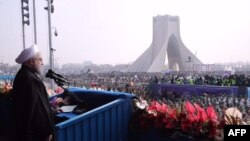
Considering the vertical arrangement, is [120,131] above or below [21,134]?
below

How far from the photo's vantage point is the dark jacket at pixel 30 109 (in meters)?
3.11

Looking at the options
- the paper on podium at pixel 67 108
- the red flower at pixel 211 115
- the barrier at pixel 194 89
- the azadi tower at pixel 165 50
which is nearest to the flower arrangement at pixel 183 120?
the red flower at pixel 211 115

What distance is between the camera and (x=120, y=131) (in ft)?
15.2

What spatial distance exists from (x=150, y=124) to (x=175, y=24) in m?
77.5

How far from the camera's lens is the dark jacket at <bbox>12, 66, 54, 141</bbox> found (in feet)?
10.2

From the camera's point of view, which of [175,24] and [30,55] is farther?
[175,24]

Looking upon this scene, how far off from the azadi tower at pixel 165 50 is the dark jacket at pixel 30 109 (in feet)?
228

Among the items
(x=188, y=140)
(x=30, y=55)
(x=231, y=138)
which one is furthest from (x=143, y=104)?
(x=30, y=55)

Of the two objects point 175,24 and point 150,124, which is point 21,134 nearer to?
point 150,124

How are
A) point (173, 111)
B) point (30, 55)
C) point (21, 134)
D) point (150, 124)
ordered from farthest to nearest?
point (150, 124)
point (173, 111)
point (30, 55)
point (21, 134)

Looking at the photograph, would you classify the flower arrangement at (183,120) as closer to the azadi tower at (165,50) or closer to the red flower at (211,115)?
the red flower at (211,115)

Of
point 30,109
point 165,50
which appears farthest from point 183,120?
point 165,50

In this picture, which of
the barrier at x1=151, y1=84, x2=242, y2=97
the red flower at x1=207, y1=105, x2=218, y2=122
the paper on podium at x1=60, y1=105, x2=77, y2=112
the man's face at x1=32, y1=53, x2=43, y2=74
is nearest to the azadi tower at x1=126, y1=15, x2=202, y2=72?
the barrier at x1=151, y1=84, x2=242, y2=97

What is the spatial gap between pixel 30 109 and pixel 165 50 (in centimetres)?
7412
